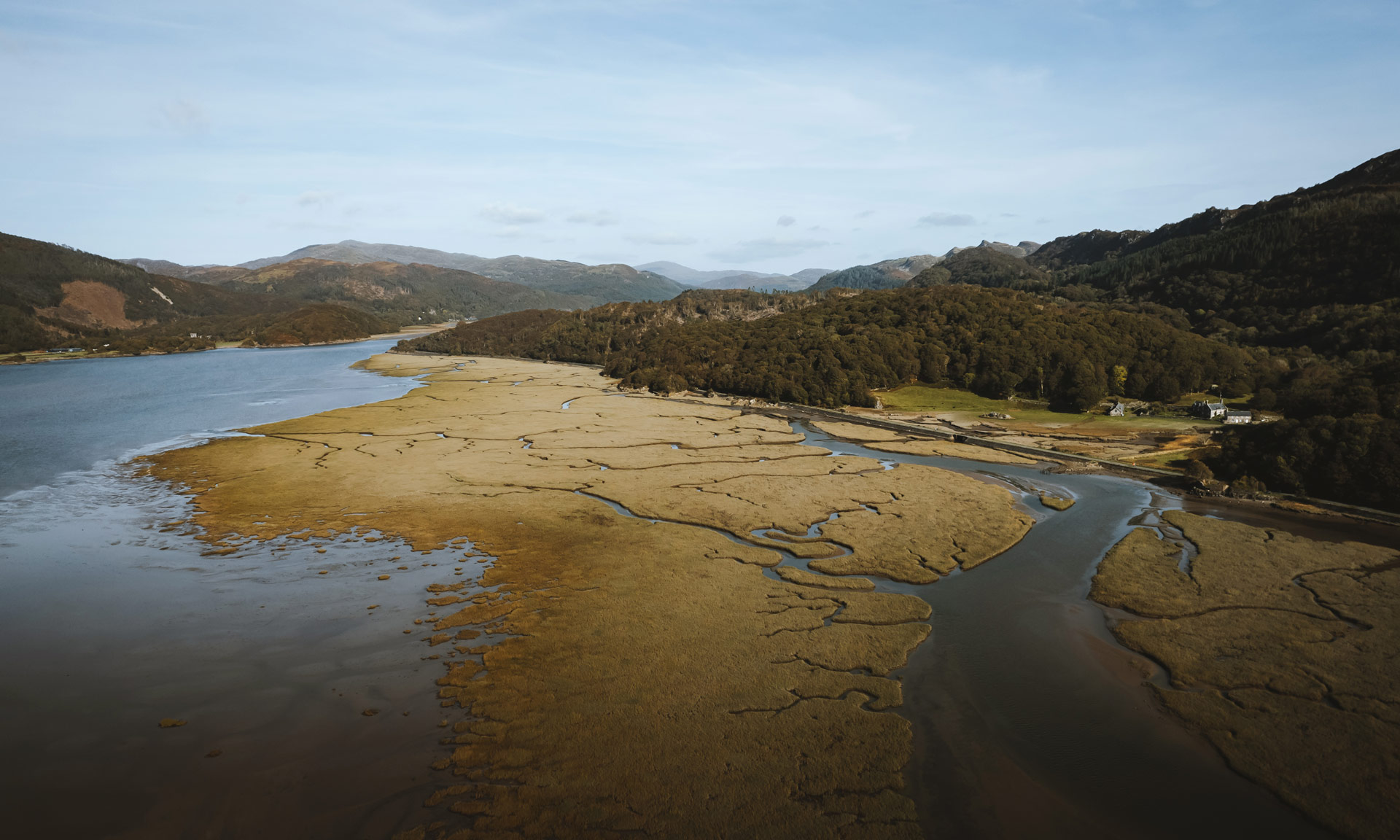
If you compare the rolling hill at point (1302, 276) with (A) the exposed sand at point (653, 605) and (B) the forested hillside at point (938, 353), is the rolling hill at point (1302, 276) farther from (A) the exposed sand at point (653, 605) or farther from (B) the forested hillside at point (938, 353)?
(A) the exposed sand at point (653, 605)

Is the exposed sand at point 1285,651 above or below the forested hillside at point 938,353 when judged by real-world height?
below

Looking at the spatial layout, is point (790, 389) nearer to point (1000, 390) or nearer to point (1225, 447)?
point (1000, 390)

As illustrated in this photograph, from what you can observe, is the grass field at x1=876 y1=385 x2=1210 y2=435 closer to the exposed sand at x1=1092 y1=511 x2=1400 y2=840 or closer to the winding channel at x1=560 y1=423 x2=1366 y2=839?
the exposed sand at x1=1092 y1=511 x2=1400 y2=840

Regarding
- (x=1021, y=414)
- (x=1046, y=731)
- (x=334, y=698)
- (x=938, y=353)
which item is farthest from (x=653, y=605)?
(x=938, y=353)

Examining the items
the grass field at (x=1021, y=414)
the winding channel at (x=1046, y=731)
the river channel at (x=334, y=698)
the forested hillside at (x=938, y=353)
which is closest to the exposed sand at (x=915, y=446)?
the grass field at (x=1021, y=414)

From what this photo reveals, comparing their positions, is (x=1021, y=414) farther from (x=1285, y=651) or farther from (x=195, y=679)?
(x=195, y=679)

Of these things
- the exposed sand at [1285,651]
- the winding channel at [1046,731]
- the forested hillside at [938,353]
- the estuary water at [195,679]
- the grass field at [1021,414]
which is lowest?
the estuary water at [195,679]

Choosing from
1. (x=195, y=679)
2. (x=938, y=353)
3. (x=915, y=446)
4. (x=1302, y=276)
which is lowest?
(x=195, y=679)
